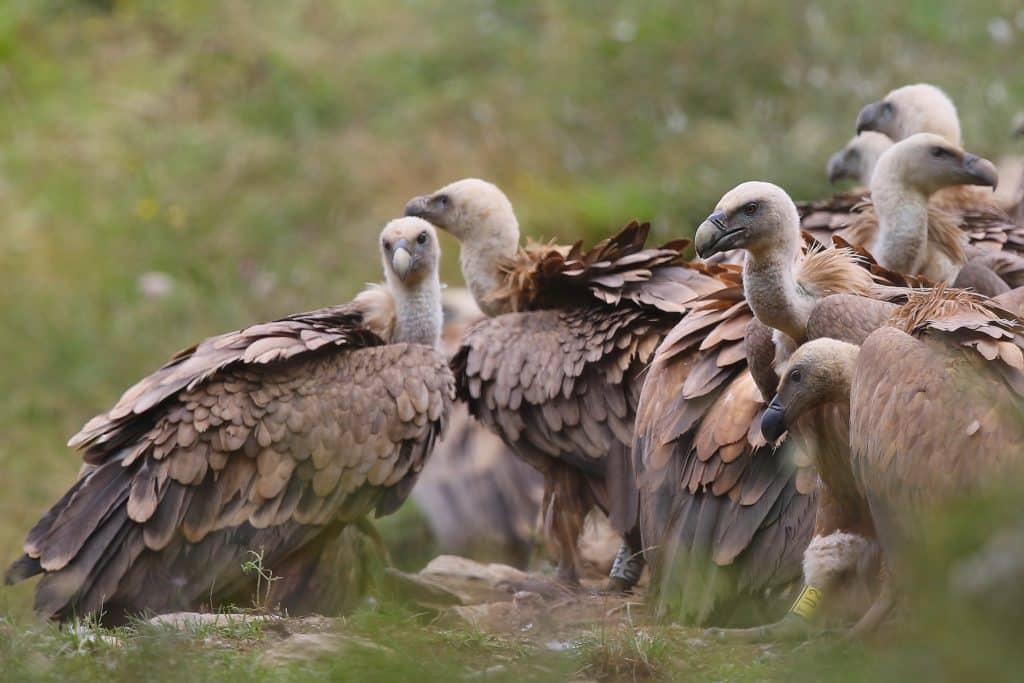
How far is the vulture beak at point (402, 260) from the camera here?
22.7ft

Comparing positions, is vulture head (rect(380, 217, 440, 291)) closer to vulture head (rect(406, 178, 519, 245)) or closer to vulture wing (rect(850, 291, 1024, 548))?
vulture head (rect(406, 178, 519, 245))

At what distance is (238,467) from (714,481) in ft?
6.71

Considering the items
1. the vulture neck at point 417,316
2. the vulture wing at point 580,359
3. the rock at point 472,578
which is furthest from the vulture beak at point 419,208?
the rock at point 472,578

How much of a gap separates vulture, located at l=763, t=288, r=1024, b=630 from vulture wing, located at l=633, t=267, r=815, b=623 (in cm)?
74

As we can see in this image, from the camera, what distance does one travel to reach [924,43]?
1309 centimetres

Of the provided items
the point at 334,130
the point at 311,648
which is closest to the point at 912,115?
the point at 311,648

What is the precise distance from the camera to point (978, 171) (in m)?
6.53

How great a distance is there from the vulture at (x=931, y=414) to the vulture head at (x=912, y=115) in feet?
11.2

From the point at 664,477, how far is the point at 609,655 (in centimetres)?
125

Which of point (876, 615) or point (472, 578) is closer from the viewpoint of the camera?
point (876, 615)

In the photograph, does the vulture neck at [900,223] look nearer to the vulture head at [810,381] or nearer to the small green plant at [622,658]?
the vulture head at [810,381]

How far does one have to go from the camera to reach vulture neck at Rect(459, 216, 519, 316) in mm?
7500

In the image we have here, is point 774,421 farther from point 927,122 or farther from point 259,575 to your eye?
point 927,122

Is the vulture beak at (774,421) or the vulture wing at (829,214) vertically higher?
the vulture wing at (829,214)
